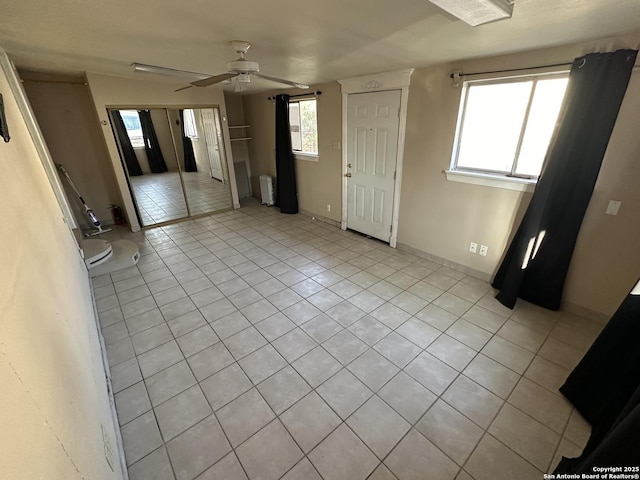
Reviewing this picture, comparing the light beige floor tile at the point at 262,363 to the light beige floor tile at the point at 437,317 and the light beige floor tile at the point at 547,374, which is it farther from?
the light beige floor tile at the point at 547,374

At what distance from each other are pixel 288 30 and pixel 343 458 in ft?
8.80

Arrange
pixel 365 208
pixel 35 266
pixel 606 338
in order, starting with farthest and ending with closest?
pixel 365 208 < pixel 606 338 < pixel 35 266

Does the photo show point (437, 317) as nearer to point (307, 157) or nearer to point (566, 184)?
point (566, 184)

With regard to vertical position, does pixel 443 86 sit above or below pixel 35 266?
above

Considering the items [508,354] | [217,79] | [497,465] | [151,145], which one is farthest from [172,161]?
[497,465]

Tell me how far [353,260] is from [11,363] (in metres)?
3.26

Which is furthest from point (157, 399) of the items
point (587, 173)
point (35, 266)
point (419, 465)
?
point (587, 173)

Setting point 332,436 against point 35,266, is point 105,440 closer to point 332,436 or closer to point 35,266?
point 35,266

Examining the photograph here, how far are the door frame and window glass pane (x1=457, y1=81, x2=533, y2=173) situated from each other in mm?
706

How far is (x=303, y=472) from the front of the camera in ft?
4.95

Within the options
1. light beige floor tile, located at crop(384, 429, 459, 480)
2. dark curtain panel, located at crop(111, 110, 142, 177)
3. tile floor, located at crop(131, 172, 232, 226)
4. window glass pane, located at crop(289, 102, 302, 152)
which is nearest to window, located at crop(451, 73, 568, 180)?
light beige floor tile, located at crop(384, 429, 459, 480)

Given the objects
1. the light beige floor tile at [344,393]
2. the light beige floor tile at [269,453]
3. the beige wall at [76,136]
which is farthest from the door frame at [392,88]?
the beige wall at [76,136]

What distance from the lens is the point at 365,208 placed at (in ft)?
14.1

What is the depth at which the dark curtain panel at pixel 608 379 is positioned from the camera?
1433 mm
